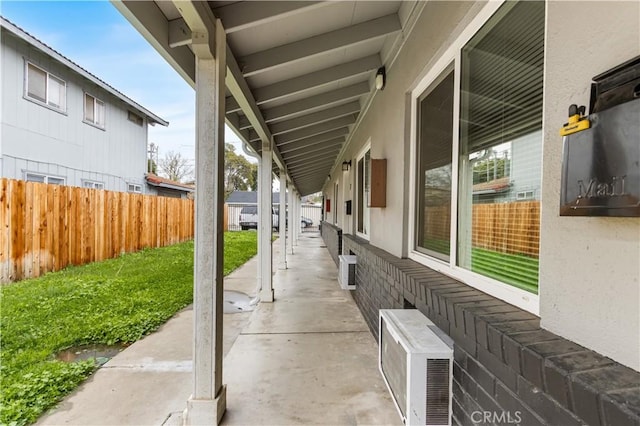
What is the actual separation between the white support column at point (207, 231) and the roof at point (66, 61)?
878 cm

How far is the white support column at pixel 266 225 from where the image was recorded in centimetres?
495

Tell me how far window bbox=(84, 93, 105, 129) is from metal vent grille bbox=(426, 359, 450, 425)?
1225 cm

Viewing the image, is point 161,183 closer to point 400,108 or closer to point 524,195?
point 400,108

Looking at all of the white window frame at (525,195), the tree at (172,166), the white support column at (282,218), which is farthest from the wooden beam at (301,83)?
the tree at (172,166)

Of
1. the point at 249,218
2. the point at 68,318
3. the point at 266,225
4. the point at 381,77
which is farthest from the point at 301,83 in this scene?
the point at 249,218

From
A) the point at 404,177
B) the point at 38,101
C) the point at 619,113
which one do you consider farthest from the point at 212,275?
the point at 38,101

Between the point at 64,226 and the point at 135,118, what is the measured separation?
7.40m

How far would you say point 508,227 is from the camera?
1729 millimetres

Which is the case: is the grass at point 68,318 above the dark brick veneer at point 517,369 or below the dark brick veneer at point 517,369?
below

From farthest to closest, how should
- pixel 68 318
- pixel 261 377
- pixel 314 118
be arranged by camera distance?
pixel 314 118, pixel 68 318, pixel 261 377

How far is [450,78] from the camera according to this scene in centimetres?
238

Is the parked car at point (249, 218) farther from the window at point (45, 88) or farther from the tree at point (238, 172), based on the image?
the window at point (45, 88)

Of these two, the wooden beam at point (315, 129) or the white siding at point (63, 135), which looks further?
the white siding at point (63, 135)

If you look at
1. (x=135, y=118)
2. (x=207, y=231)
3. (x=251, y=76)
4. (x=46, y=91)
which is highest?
(x=135, y=118)
